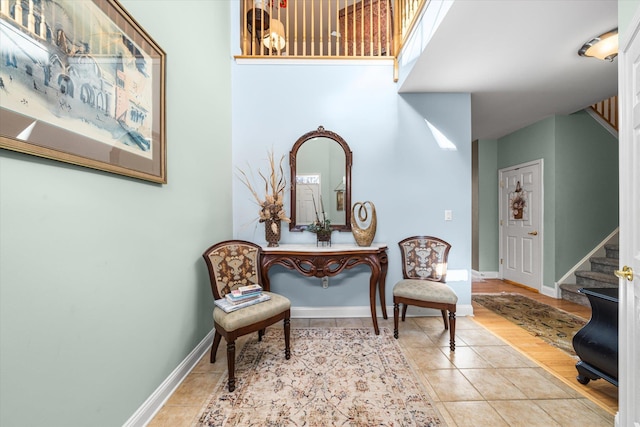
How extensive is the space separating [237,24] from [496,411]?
3.99m

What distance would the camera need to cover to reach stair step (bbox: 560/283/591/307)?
134 inches

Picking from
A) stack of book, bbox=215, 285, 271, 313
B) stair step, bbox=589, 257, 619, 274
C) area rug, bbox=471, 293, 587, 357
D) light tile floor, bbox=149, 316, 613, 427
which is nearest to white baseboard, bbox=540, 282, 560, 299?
area rug, bbox=471, 293, 587, 357

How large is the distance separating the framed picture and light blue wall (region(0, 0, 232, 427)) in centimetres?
8

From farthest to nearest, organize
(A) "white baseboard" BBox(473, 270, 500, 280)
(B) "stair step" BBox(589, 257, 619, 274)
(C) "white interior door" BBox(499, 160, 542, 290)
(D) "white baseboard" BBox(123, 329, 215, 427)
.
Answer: (A) "white baseboard" BBox(473, 270, 500, 280), (C) "white interior door" BBox(499, 160, 542, 290), (B) "stair step" BBox(589, 257, 619, 274), (D) "white baseboard" BBox(123, 329, 215, 427)

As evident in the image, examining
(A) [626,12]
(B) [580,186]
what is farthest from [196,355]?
(B) [580,186]

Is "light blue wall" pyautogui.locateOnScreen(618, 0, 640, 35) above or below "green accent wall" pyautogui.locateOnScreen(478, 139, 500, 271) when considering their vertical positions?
above

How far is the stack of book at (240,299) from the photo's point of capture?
74.1 inches

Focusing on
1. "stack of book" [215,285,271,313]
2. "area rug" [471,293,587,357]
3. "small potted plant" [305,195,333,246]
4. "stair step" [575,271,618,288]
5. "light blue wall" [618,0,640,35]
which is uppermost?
"light blue wall" [618,0,640,35]

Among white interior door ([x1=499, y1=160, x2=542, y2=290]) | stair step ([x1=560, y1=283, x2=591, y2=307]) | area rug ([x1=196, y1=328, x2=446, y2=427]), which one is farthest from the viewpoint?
white interior door ([x1=499, y1=160, x2=542, y2=290])

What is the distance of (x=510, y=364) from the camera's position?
6.77ft

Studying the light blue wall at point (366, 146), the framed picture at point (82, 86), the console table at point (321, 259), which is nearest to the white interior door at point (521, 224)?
the light blue wall at point (366, 146)

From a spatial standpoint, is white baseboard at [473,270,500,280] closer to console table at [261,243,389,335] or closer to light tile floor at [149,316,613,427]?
light tile floor at [149,316,613,427]

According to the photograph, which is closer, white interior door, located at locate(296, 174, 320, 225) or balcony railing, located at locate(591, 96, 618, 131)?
white interior door, located at locate(296, 174, 320, 225)

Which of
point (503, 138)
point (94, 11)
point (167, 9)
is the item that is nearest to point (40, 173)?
point (94, 11)
